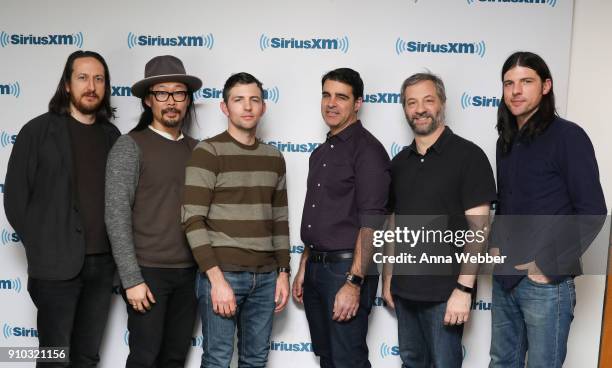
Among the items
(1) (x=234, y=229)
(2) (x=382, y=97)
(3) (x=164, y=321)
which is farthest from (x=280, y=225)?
(2) (x=382, y=97)

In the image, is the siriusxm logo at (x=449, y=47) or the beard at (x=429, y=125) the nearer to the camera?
the beard at (x=429, y=125)

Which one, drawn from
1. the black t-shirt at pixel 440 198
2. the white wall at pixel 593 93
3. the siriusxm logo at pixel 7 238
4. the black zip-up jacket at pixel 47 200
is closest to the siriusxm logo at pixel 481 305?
the white wall at pixel 593 93

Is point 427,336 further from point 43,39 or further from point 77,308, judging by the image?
point 43,39

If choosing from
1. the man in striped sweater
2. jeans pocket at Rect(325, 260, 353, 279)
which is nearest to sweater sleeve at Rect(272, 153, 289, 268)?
the man in striped sweater

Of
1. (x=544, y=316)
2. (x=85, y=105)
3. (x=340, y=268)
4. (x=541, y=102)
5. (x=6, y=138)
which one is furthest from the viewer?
(x=6, y=138)

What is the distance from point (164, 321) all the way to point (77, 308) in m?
0.41

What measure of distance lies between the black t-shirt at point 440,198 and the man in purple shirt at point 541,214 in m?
0.15

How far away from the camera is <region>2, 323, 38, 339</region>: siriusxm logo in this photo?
2592 millimetres

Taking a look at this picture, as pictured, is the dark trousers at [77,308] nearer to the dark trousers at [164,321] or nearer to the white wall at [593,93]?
the dark trousers at [164,321]

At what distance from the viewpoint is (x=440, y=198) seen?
1.86 meters

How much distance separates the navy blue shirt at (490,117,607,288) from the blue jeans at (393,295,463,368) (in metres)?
0.30

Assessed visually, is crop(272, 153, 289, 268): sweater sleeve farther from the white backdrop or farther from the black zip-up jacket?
the black zip-up jacket

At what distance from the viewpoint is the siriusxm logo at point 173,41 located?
2.47 m

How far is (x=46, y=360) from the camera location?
6.53 feet
